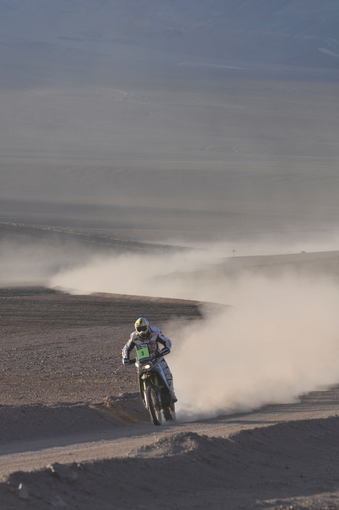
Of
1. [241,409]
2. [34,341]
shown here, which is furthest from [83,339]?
[241,409]

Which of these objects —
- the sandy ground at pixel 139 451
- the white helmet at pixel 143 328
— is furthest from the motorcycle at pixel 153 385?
the sandy ground at pixel 139 451

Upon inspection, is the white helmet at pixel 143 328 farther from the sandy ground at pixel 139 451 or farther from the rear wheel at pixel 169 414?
the sandy ground at pixel 139 451

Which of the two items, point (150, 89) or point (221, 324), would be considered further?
point (150, 89)

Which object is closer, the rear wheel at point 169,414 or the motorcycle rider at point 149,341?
the motorcycle rider at point 149,341

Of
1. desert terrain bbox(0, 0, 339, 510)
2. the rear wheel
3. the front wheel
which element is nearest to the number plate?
the front wheel

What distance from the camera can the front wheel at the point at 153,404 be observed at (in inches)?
362

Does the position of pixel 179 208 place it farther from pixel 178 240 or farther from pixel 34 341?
pixel 34 341

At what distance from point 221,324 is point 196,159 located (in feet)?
326

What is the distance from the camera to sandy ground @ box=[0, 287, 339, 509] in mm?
5676

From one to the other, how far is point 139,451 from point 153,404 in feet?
7.93

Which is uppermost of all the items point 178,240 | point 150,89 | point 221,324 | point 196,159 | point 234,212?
point 150,89

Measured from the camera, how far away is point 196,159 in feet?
382

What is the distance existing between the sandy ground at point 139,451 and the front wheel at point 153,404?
0.75 ft

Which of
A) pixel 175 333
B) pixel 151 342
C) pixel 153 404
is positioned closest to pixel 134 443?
pixel 153 404
